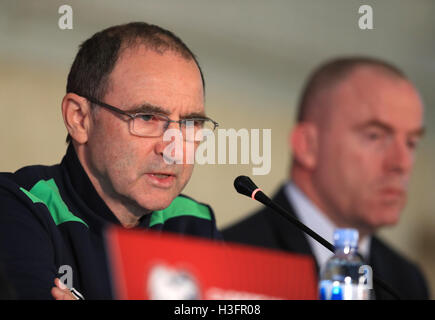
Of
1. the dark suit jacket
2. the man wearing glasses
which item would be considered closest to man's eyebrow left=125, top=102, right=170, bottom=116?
the man wearing glasses

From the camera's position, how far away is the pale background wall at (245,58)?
2.98 metres

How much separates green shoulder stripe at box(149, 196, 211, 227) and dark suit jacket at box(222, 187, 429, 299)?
2.62 ft

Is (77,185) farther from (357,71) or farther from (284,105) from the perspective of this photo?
(284,105)

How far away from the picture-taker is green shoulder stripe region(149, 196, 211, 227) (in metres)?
1.57

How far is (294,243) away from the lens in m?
2.47

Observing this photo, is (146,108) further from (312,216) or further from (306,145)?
(306,145)

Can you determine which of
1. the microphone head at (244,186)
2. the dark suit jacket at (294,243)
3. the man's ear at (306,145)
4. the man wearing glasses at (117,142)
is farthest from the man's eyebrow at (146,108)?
the man's ear at (306,145)

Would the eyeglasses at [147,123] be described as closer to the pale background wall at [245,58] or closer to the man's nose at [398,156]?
the pale background wall at [245,58]

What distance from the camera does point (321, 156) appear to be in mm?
2883

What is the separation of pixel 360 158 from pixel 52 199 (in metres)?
1.68

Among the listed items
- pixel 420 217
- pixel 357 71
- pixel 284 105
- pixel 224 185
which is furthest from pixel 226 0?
pixel 420 217

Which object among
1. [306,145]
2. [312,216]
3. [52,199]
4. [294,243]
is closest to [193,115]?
[52,199]

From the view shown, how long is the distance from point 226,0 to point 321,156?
6.52 ft

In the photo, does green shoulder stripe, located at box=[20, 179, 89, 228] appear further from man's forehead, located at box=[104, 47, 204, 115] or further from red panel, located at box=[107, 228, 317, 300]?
red panel, located at box=[107, 228, 317, 300]
